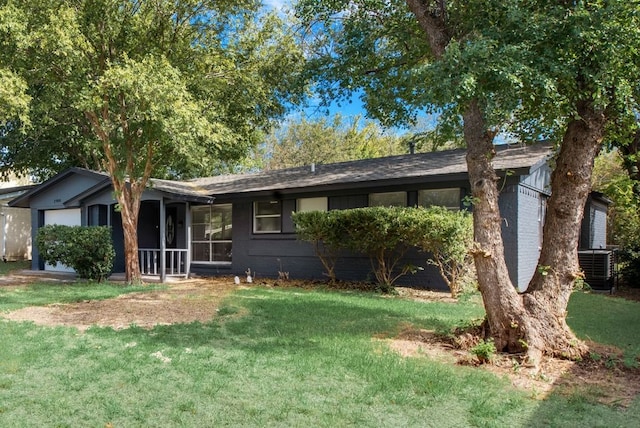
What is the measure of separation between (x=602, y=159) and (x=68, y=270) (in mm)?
25833

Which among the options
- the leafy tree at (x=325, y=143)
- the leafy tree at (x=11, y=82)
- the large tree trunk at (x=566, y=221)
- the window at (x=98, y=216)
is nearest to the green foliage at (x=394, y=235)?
the large tree trunk at (x=566, y=221)

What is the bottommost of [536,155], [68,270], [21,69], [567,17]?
[68,270]

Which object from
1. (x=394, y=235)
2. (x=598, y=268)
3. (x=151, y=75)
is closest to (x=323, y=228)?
(x=394, y=235)

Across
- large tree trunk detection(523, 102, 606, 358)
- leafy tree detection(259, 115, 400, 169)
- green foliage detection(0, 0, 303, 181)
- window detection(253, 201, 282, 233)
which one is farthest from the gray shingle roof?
leafy tree detection(259, 115, 400, 169)

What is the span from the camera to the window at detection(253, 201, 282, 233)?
45.9 ft

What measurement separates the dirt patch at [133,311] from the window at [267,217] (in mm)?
3848

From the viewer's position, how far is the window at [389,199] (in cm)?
1190

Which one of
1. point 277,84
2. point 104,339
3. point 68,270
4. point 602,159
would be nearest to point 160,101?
point 277,84

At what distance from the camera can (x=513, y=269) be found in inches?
418

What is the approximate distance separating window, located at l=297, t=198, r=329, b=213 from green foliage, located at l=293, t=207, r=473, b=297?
4.62 ft

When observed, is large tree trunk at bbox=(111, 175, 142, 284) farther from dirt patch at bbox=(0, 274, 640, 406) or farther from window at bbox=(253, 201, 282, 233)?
window at bbox=(253, 201, 282, 233)

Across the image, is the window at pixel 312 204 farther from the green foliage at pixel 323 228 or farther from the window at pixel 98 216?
the window at pixel 98 216

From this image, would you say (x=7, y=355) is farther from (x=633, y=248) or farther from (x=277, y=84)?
(x=633, y=248)

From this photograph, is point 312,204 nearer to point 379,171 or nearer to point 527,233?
point 379,171
